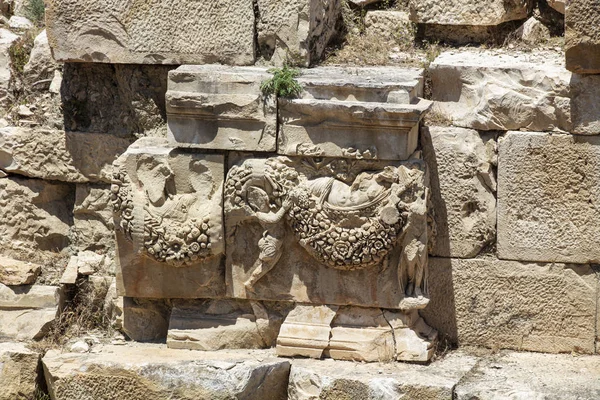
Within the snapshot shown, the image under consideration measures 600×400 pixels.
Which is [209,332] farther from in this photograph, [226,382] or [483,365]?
[483,365]

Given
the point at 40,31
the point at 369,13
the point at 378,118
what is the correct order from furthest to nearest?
the point at 40,31
the point at 369,13
the point at 378,118

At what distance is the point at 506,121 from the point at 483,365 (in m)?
1.54

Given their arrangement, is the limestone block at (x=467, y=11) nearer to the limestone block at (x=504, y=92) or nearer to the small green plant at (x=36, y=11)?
the limestone block at (x=504, y=92)

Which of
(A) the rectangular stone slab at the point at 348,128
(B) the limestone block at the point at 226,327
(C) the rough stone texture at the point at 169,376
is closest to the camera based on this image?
(A) the rectangular stone slab at the point at 348,128

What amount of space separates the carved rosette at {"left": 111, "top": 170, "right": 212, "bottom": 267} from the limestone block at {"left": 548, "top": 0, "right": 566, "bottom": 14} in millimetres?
2728

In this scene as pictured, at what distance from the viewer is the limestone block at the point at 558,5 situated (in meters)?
7.70

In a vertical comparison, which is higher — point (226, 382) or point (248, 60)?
point (248, 60)

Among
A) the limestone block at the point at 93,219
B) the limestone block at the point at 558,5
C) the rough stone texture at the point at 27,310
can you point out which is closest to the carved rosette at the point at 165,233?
the limestone block at the point at 93,219

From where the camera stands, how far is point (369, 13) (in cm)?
824

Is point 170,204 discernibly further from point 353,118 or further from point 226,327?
point 353,118

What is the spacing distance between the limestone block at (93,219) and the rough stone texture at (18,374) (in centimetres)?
103

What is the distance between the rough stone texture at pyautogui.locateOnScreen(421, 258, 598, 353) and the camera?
292 inches

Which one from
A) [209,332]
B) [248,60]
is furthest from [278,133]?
[209,332]

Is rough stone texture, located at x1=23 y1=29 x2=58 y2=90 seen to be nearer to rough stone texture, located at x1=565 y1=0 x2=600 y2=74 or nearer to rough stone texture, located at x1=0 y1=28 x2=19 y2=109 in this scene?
rough stone texture, located at x1=0 y1=28 x2=19 y2=109
